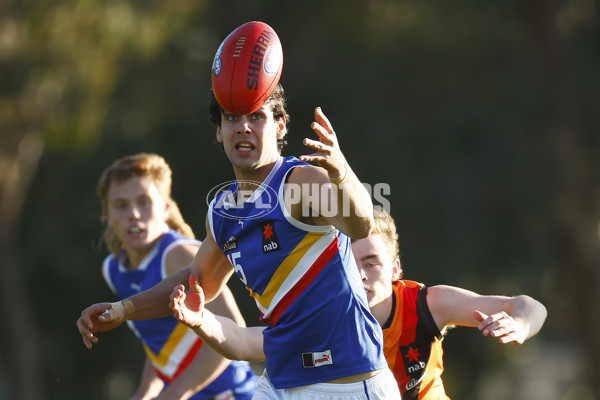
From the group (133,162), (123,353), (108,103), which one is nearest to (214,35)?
(108,103)

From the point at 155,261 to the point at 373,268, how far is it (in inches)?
65.3

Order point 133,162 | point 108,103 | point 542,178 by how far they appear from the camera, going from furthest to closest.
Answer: point 542,178, point 108,103, point 133,162

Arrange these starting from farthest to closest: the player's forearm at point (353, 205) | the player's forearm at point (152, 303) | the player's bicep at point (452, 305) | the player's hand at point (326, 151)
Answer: the player's bicep at point (452, 305) → the player's forearm at point (152, 303) → the player's forearm at point (353, 205) → the player's hand at point (326, 151)

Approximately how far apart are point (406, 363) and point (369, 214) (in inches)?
57.5

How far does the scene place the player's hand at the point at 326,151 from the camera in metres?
3.41

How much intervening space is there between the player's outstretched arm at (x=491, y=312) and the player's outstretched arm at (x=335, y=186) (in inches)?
30.0

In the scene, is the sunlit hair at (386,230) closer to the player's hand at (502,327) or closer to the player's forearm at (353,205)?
the player's hand at (502,327)

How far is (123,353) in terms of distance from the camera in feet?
54.6

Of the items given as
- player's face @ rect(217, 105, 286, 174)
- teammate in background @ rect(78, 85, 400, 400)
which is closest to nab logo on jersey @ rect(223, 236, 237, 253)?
teammate in background @ rect(78, 85, 400, 400)

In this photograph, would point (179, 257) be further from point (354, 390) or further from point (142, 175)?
point (354, 390)

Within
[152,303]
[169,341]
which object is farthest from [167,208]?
[152,303]

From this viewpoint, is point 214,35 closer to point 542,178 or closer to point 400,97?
point 400,97

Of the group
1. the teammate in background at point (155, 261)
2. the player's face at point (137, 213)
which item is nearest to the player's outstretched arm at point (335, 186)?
the teammate in background at point (155, 261)

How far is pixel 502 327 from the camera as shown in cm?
400
